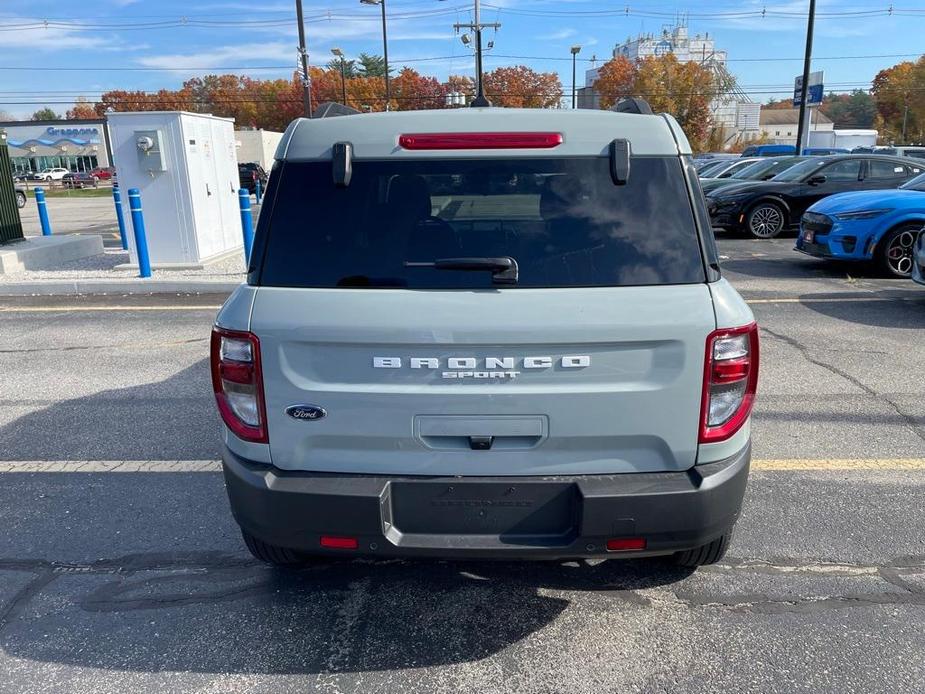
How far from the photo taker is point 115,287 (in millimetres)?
10016

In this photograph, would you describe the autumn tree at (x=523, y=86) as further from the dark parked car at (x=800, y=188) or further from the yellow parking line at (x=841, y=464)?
the yellow parking line at (x=841, y=464)

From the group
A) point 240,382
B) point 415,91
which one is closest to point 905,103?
point 415,91

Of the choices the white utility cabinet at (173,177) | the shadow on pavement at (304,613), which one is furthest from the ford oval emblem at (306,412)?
the white utility cabinet at (173,177)

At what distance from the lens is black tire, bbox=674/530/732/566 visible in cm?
284

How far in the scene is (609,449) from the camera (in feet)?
7.88

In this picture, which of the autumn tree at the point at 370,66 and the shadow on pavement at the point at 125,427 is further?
the autumn tree at the point at 370,66

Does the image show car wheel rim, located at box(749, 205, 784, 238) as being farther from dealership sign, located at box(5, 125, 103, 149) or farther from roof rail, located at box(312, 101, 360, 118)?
dealership sign, located at box(5, 125, 103, 149)

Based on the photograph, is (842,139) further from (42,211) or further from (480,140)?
(480,140)

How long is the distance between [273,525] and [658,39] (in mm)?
126564

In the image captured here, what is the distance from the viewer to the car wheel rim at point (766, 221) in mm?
13703

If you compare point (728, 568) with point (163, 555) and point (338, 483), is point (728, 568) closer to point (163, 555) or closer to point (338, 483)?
point (338, 483)

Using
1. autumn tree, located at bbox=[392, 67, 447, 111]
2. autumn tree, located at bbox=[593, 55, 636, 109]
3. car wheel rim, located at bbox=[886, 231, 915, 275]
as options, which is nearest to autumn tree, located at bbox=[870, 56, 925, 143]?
autumn tree, located at bbox=[593, 55, 636, 109]

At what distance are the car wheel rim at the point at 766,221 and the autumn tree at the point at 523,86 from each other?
67.2 metres

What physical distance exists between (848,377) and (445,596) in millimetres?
4404
